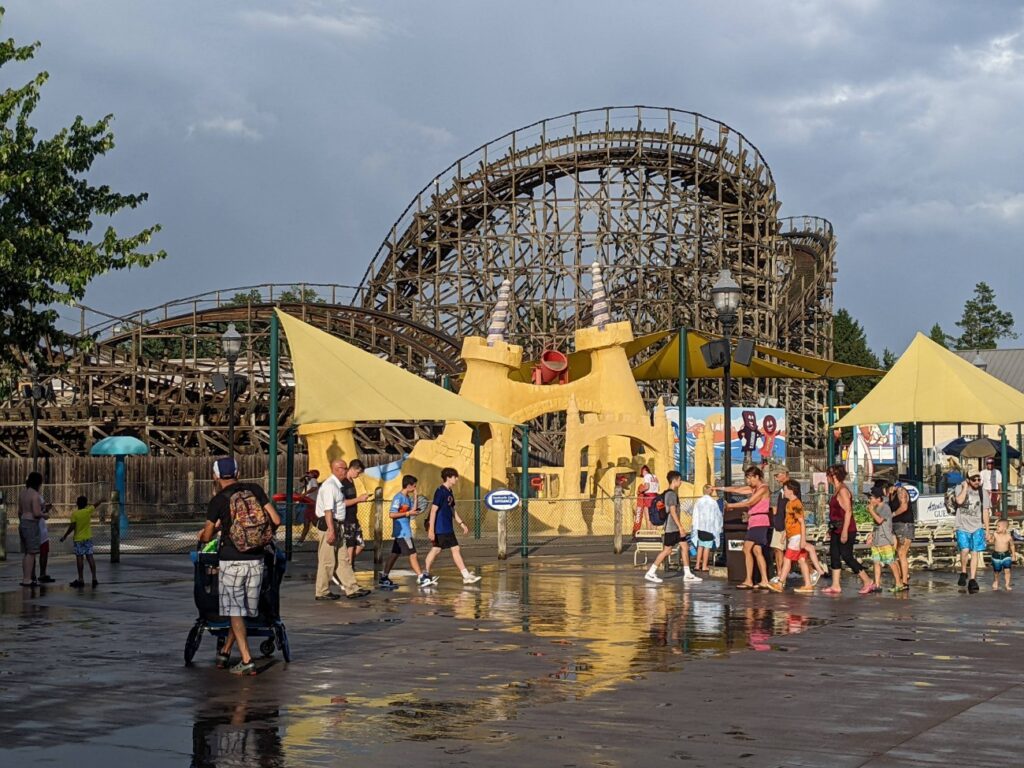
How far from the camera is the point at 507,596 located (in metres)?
17.1

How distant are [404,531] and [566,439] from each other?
1131 cm

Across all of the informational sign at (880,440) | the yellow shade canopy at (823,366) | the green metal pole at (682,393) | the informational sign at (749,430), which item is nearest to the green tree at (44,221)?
the green metal pole at (682,393)

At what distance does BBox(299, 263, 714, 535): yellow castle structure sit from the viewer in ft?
97.9

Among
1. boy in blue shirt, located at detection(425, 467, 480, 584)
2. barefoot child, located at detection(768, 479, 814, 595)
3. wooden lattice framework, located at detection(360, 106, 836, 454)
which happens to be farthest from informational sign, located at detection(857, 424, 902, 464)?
boy in blue shirt, located at detection(425, 467, 480, 584)

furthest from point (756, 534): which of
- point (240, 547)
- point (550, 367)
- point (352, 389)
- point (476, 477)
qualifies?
point (550, 367)

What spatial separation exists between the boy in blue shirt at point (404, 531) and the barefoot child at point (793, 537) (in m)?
4.54

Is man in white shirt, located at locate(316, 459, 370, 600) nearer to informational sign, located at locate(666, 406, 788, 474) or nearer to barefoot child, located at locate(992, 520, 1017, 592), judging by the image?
barefoot child, located at locate(992, 520, 1017, 592)

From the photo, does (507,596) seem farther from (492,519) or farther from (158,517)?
(158,517)

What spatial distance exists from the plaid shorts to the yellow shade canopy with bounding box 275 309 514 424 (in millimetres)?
9846

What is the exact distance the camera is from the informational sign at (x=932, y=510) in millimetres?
23672

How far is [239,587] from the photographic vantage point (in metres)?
10.9

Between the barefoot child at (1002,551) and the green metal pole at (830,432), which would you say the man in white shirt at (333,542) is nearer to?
the barefoot child at (1002,551)

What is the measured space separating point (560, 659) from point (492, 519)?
1840 centimetres

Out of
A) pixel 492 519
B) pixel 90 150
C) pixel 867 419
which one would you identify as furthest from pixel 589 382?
pixel 90 150
